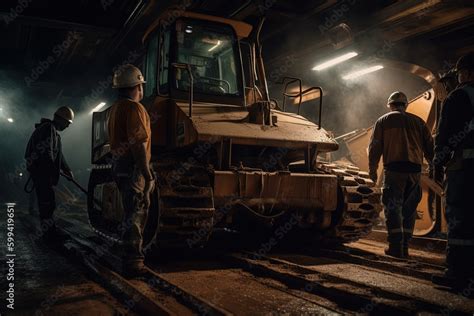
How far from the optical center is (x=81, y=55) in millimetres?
13000

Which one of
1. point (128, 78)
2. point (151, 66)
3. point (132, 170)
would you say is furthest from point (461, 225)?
point (151, 66)

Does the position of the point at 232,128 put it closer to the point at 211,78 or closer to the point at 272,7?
the point at 211,78

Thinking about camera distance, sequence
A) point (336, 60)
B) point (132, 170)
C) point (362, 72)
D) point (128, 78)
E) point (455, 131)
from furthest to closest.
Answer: point (362, 72)
point (336, 60)
point (128, 78)
point (132, 170)
point (455, 131)

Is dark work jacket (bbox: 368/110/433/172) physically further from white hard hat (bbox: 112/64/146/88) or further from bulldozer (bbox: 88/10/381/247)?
white hard hat (bbox: 112/64/146/88)

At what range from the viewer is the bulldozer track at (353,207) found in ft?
19.3

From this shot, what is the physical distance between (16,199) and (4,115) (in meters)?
4.55

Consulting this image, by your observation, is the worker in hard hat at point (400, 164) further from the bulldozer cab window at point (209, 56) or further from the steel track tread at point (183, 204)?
the steel track tread at point (183, 204)

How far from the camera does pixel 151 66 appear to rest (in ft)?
21.9

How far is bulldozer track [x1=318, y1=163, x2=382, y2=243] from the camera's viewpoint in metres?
5.89

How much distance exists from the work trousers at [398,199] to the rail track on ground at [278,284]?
44cm

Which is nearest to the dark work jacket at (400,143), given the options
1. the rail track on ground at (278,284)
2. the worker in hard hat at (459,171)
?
the rail track on ground at (278,284)

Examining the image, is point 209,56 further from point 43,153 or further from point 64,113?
point 43,153

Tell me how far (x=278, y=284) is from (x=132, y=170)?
1885 mm

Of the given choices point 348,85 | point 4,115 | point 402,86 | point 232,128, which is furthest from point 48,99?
point 232,128
